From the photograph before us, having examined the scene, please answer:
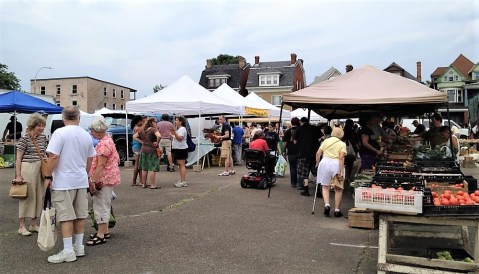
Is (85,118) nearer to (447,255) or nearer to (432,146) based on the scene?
(432,146)

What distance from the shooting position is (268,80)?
179 feet

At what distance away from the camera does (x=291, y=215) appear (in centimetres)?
757

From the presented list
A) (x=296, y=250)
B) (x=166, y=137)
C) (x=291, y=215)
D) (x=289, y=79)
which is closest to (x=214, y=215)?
(x=291, y=215)

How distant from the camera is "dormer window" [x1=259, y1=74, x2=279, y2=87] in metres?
54.0

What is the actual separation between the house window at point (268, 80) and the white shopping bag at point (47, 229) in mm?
49965

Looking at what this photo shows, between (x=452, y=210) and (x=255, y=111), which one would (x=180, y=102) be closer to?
(x=255, y=111)

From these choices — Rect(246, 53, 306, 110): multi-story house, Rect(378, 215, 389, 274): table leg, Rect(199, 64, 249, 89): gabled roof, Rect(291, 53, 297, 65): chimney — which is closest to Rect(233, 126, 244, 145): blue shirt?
Rect(378, 215, 389, 274): table leg

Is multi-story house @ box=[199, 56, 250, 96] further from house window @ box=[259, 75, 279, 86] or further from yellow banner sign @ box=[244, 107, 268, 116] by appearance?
yellow banner sign @ box=[244, 107, 268, 116]

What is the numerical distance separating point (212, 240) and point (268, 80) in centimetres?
4974

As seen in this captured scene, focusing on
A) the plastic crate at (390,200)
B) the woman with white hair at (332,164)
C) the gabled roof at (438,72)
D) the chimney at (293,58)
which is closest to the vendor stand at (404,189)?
the plastic crate at (390,200)

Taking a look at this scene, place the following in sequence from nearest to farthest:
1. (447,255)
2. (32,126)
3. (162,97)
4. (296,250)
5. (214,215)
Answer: (447,255)
(296,250)
(32,126)
(214,215)
(162,97)

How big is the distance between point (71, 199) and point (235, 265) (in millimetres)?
2079

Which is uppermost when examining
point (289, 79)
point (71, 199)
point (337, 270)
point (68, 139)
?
point (289, 79)

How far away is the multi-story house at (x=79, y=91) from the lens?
185ft
